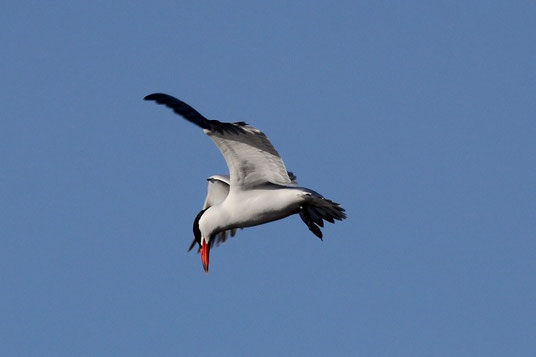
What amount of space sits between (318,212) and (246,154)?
129 centimetres

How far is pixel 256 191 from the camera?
1391 cm

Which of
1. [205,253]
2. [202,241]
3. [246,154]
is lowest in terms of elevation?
[205,253]

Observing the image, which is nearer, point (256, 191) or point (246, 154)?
point (246, 154)

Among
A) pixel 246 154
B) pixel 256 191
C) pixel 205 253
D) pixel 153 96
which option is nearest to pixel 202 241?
pixel 205 253

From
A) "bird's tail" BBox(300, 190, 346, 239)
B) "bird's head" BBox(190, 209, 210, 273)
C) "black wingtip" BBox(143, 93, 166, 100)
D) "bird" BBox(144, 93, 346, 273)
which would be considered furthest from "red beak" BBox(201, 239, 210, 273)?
"black wingtip" BBox(143, 93, 166, 100)

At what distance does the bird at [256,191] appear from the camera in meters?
13.3

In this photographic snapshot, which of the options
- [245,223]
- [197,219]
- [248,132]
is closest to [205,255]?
[197,219]

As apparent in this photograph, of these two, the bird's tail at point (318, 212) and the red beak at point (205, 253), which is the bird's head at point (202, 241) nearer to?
the red beak at point (205, 253)

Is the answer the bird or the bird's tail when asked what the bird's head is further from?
the bird's tail

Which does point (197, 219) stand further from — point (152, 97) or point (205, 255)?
point (152, 97)

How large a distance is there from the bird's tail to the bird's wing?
0.43 m

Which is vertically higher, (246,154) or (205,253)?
(246,154)

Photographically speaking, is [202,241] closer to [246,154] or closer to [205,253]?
[205,253]

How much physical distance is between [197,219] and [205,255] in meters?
0.53
